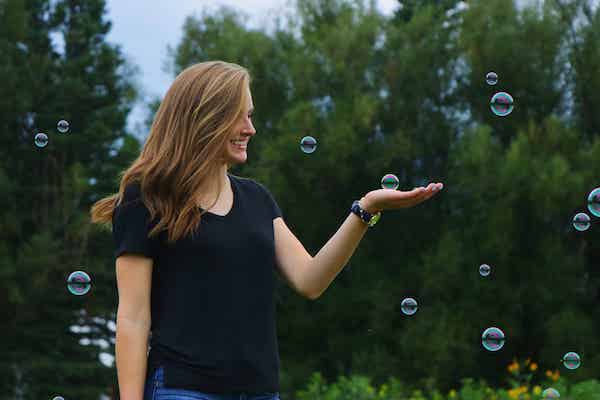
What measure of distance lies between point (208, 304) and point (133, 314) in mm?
168

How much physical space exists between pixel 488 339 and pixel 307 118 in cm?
1586

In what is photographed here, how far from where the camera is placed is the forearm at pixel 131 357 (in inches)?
87.0

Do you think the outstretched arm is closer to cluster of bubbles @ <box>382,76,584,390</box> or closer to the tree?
cluster of bubbles @ <box>382,76,584,390</box>

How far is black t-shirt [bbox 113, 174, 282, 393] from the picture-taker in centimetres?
219

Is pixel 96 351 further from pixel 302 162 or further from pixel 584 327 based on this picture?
pixel 584 327

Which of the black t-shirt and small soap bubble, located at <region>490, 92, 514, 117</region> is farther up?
small soap bubble, located at <region>490, 92, 514, 117</region>

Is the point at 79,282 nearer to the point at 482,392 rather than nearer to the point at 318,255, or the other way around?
the point at 318,255

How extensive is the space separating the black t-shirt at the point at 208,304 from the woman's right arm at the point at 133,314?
0.9 inches

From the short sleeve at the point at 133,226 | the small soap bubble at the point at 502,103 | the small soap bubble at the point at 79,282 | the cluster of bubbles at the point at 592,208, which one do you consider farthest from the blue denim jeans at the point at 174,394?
the small soap bubble at the point at 502,103

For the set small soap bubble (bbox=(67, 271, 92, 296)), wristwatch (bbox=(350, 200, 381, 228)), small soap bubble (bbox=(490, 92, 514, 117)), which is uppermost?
small soap bubble (bbox=(490, 92, 514, 117))

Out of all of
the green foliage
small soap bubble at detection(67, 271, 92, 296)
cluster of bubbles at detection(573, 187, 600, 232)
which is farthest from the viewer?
the green foliage

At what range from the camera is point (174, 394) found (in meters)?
2.17

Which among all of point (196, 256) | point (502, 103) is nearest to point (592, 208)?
point (502, 103)

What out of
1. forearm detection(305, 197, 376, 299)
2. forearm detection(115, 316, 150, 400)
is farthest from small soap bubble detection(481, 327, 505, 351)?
forearm detection(115, 316, 150, 400)
